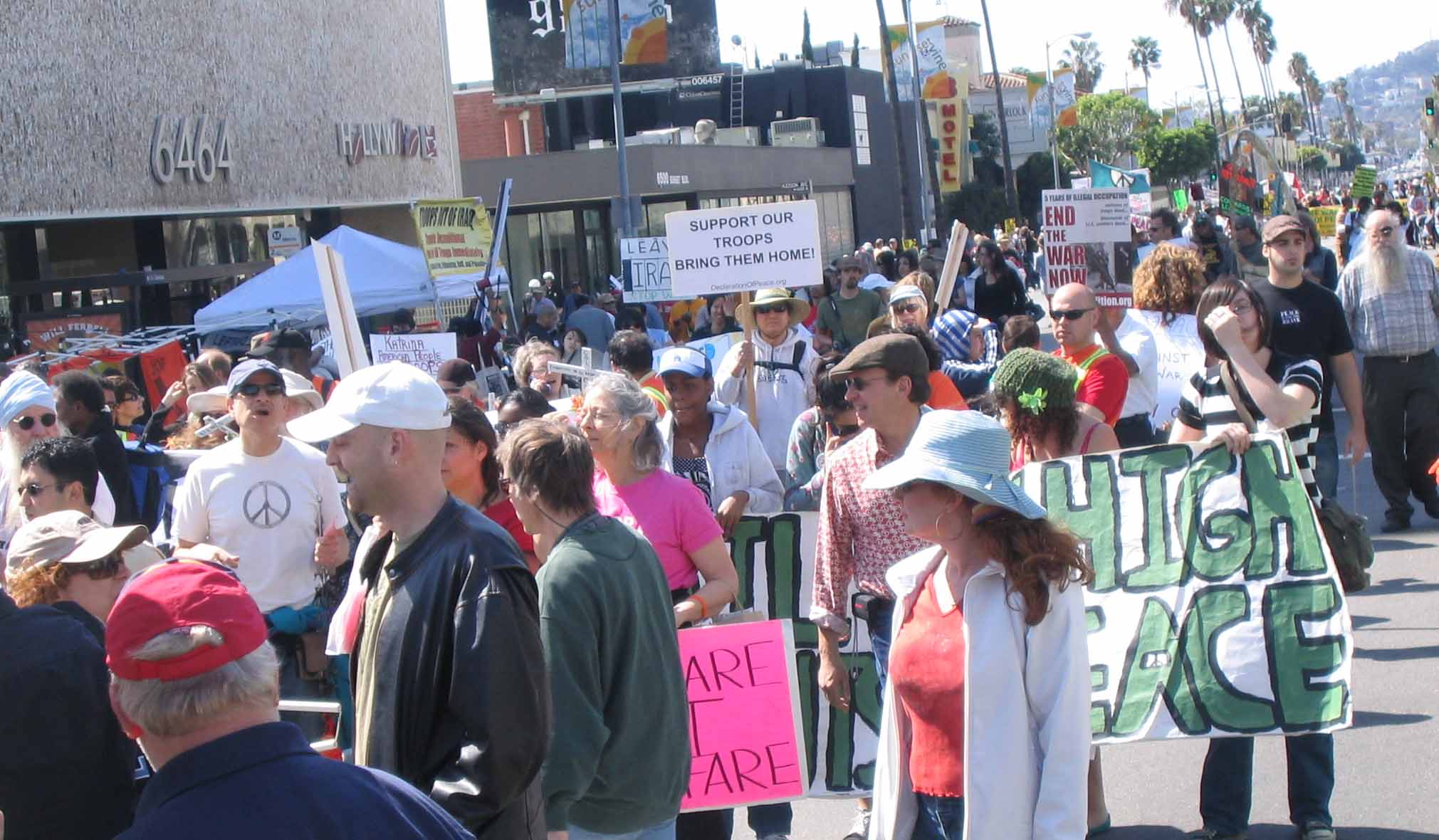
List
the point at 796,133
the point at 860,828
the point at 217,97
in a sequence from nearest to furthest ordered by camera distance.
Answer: the point at 860,828
the point at 217,97
the point at 796,133

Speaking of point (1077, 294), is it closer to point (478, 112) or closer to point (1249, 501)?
point (1249, 501)

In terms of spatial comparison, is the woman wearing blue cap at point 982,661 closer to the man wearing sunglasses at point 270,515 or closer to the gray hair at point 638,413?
the gray hair at point 638,413

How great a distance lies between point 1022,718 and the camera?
134 inches

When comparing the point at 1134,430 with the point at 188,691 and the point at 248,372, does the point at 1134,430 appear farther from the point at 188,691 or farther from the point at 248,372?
the point at 188,691

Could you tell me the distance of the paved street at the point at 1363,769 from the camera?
5633mm

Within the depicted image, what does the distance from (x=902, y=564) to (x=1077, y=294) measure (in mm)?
3565

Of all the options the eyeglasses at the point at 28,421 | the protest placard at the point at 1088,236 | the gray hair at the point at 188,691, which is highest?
the protest placard at the point at 1088,236

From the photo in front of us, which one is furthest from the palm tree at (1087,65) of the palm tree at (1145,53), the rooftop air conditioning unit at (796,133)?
the rooftop air conditioning unit at (796,133)

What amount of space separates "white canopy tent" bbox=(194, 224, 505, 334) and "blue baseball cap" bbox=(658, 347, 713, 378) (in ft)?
29.8

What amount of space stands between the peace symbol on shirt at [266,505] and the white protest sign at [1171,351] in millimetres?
4854

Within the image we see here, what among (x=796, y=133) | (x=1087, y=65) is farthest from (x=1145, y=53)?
(x=796, y=133)

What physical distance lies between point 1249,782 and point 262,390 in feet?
13.1

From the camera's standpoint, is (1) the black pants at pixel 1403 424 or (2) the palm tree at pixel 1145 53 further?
(2) the palm tree at pixel 1145 53

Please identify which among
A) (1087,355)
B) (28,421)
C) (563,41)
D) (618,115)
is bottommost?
(1087,355)
